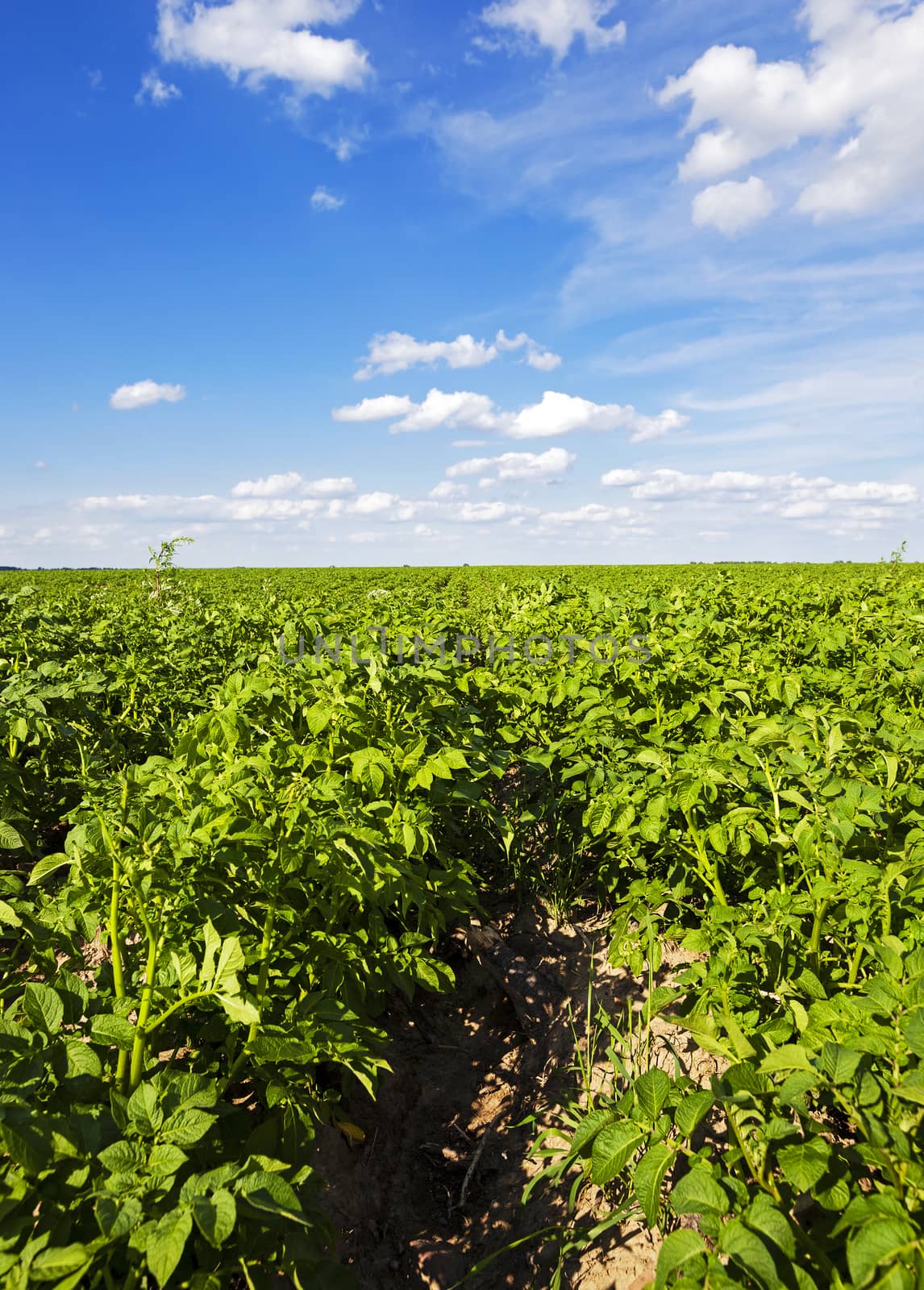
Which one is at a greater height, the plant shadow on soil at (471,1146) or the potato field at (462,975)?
the potato field at (462,975)

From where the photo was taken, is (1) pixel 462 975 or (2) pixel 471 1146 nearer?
(2) pixel 471 1146

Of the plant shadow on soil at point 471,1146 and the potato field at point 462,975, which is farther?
the plant shadow on soil at point 471,1146

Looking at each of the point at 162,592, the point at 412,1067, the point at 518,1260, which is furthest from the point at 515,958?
the point at 162,592

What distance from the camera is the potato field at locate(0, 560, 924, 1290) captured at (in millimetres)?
1184

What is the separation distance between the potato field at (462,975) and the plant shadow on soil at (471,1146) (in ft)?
0.04

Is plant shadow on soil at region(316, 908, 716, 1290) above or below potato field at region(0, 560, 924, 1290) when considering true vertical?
below

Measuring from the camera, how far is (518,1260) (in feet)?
6.94

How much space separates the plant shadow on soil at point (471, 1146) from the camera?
2080 millimetres

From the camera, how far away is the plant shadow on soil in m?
2.08

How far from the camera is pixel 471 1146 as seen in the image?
8.52 feet

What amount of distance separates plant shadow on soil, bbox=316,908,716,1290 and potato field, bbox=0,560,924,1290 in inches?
0.5

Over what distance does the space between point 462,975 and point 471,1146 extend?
0.85 meters

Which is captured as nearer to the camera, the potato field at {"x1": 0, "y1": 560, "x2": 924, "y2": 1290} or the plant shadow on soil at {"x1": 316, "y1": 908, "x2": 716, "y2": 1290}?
the potato field at {"x1": 0, "y1": 560, "x2": 924, "y2": 1290}

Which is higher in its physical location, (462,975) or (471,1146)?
(462,975)
